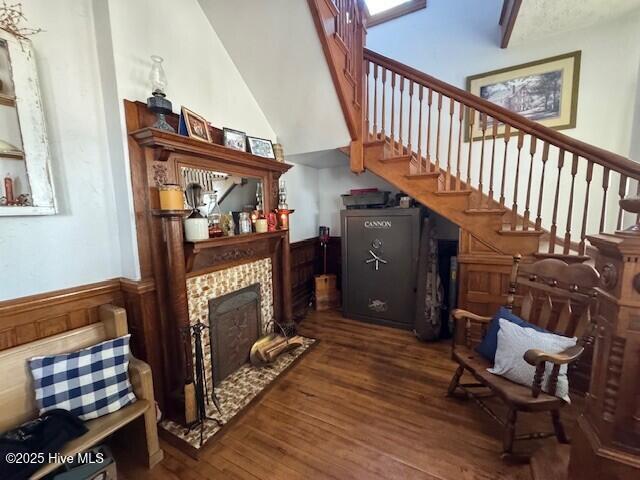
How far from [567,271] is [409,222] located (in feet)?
4.91

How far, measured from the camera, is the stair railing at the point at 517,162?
1.87 m

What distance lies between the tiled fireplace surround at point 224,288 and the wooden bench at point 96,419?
18.4 inches

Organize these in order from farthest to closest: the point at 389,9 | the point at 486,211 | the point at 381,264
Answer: the point at 389,9 < the point at 381,264 < the point at 486,211

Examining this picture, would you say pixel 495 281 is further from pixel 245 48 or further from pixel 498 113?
pixel 245 48

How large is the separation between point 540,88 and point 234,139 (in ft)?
9.81

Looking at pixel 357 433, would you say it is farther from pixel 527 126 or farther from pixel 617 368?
pixel 527 126

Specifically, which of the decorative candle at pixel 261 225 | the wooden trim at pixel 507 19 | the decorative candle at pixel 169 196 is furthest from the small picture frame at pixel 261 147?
the wooden trim at pixel 507 19

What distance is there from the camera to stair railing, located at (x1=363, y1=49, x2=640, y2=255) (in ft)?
6.14

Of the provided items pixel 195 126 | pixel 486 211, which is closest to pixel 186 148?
pixel 195 126

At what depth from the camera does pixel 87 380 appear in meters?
1.39

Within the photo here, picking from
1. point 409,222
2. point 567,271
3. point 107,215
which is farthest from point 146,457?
point 409,222

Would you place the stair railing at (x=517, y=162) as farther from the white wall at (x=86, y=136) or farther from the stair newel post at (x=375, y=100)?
the white wall at (x=86, y=136)

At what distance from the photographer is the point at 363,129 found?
2.61 metres

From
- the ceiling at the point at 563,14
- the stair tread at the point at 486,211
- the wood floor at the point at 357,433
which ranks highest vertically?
the ceiling at the point at 563,14
